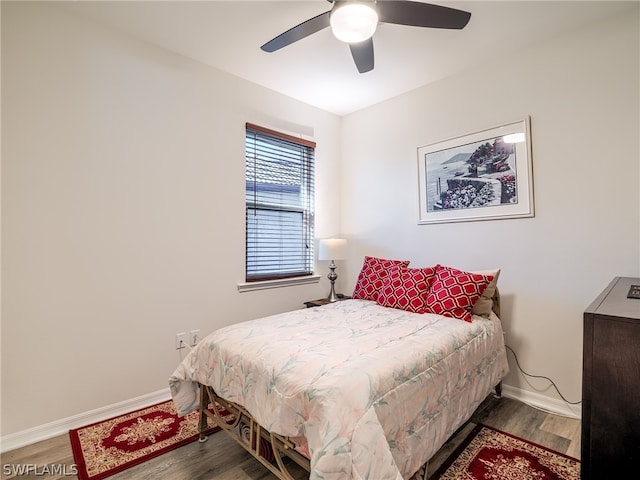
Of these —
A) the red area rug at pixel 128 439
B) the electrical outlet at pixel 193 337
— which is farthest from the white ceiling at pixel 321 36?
the red area rug at pixel 128 439

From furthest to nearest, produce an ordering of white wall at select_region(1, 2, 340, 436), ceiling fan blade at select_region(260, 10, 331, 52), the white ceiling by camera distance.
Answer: the white ceiling < white wall at select_region(1, 2, 340, 436) < ceiling fan blade at select_region(260, 10, 331, 52)

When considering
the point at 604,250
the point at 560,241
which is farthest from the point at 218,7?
the point at 604,250

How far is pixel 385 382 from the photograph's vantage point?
1.27 metres

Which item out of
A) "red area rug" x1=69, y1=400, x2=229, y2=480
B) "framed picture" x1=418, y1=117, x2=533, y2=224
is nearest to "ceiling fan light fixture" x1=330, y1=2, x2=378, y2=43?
"framed picture" x1=418, y1=117, x2=533, y2=224

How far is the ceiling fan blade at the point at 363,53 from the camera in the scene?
190 cm

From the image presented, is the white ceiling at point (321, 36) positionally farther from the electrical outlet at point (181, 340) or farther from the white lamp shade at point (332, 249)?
the electrical outlet at point (181, 340)

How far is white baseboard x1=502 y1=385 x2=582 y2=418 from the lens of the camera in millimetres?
2121

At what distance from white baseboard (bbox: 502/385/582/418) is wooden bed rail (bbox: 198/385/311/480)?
179 centimetres

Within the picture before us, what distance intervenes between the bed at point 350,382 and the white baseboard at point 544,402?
0.33 metres

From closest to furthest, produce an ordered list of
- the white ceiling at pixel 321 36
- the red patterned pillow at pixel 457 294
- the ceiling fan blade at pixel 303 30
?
1. the ceiling fan blade at pixel 303 30
2. the white ceiling at pixel 321 36
3. the red patterned pillow at pixel 457 294

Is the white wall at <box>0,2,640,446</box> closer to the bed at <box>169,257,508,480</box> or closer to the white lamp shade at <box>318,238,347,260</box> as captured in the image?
the bed at <box>169,257,508,480</box>

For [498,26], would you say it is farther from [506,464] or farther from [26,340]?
[26,340]

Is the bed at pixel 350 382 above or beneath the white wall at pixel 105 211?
beneath

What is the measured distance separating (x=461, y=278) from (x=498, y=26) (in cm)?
171
